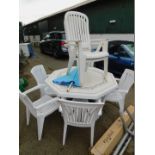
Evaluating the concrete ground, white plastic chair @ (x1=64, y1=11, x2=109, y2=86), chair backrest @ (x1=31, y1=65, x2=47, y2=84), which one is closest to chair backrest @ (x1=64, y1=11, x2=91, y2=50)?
white plastic chair @ (x1=64, y1=11, x2=109, y2=86)

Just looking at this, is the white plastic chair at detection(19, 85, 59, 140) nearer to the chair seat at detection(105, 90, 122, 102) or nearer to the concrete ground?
the concrete ground

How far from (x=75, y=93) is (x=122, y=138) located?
0.77m

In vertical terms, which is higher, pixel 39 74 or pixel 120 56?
pixel 120 56

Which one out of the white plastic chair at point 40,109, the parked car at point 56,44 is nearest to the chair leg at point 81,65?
the white plastic chair at point 40,109

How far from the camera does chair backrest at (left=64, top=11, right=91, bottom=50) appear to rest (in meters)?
2.33

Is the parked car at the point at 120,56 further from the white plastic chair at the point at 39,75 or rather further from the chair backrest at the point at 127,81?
the white plastic chair at the point at 39,75

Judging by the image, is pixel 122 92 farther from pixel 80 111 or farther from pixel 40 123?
pixel 40 123

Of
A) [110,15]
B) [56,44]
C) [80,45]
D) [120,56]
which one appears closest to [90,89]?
[80,45]

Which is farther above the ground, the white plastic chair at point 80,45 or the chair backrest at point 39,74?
the white plastic chair at point 80,45

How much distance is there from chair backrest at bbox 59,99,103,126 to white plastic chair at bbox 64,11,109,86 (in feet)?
1.67

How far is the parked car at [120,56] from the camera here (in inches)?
141

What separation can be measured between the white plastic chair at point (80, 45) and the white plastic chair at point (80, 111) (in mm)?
510

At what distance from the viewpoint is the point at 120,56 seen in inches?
148
